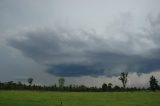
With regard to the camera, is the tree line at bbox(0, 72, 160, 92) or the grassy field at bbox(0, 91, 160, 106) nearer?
the grassy field at bbox(0, 91, 160, 106)

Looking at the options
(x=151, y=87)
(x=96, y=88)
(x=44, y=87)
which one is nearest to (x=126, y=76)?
(x=151, y=87)

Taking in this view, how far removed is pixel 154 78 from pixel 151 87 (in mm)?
5123

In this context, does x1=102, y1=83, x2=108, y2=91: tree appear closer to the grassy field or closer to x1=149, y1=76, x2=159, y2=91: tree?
x1=149, y1=76, x2=159, y2=91: tree

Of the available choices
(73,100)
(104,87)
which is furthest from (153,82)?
(73,100)

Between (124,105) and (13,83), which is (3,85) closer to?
(13,83)

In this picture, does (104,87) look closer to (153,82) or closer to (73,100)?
(153,82)

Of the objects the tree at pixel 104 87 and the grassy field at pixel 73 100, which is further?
the tree at pixel 104 87

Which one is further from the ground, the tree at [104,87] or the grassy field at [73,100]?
the tree at [104,87]

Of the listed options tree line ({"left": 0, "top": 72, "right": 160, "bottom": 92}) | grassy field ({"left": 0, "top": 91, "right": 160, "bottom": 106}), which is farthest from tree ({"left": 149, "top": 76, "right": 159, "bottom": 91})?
grassy field ({"left": 0, "top": 91, "right": 160, "bottom": 106})

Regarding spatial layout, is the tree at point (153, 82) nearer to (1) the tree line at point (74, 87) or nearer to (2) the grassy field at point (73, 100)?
(1) the tree line at point (74, 87)

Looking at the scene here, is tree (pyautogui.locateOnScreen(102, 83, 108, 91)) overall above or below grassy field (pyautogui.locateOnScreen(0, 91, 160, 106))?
above

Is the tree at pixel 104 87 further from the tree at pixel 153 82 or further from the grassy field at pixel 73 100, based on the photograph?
the grassy field at pixel 73 100

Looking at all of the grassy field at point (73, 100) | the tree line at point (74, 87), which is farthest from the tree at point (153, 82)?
the grassy field at point (73, 100)

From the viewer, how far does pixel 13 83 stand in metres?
172
